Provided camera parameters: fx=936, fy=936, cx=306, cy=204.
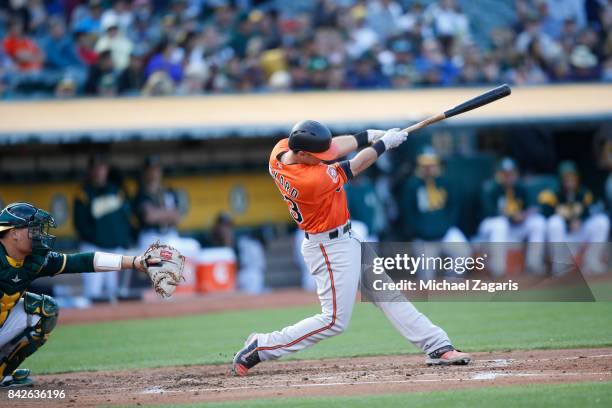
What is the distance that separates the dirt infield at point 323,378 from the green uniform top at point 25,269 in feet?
2.08

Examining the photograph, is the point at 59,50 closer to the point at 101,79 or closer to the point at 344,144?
the point at 101,79

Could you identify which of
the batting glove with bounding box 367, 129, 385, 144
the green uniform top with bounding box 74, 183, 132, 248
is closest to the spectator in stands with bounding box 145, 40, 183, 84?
the green uniform top with bounding box 74, 183, 132, 248

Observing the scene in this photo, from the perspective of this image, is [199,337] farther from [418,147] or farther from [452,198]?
[418,147]

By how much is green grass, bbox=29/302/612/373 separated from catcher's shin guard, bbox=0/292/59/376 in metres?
1.02

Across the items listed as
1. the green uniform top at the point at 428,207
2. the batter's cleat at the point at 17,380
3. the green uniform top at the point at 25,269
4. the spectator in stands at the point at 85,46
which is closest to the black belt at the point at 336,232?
the green uniform top at the point at 25,269

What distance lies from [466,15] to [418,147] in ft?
13.4

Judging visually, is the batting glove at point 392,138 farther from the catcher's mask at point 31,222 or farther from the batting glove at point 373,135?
the catcher's mask at point 31,222

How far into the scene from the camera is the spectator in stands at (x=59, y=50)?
1315 centimetres

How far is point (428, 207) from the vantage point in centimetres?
1321

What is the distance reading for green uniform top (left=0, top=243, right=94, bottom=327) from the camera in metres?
6.07

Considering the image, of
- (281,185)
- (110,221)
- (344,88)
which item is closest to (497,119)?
(344,88)

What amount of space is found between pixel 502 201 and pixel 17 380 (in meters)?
9.16

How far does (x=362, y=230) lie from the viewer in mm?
13359

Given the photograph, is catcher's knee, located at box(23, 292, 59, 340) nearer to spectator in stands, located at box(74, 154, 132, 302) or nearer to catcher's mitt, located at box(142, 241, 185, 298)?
catcher's mitt, located at box(142, 241, 185, 298)
